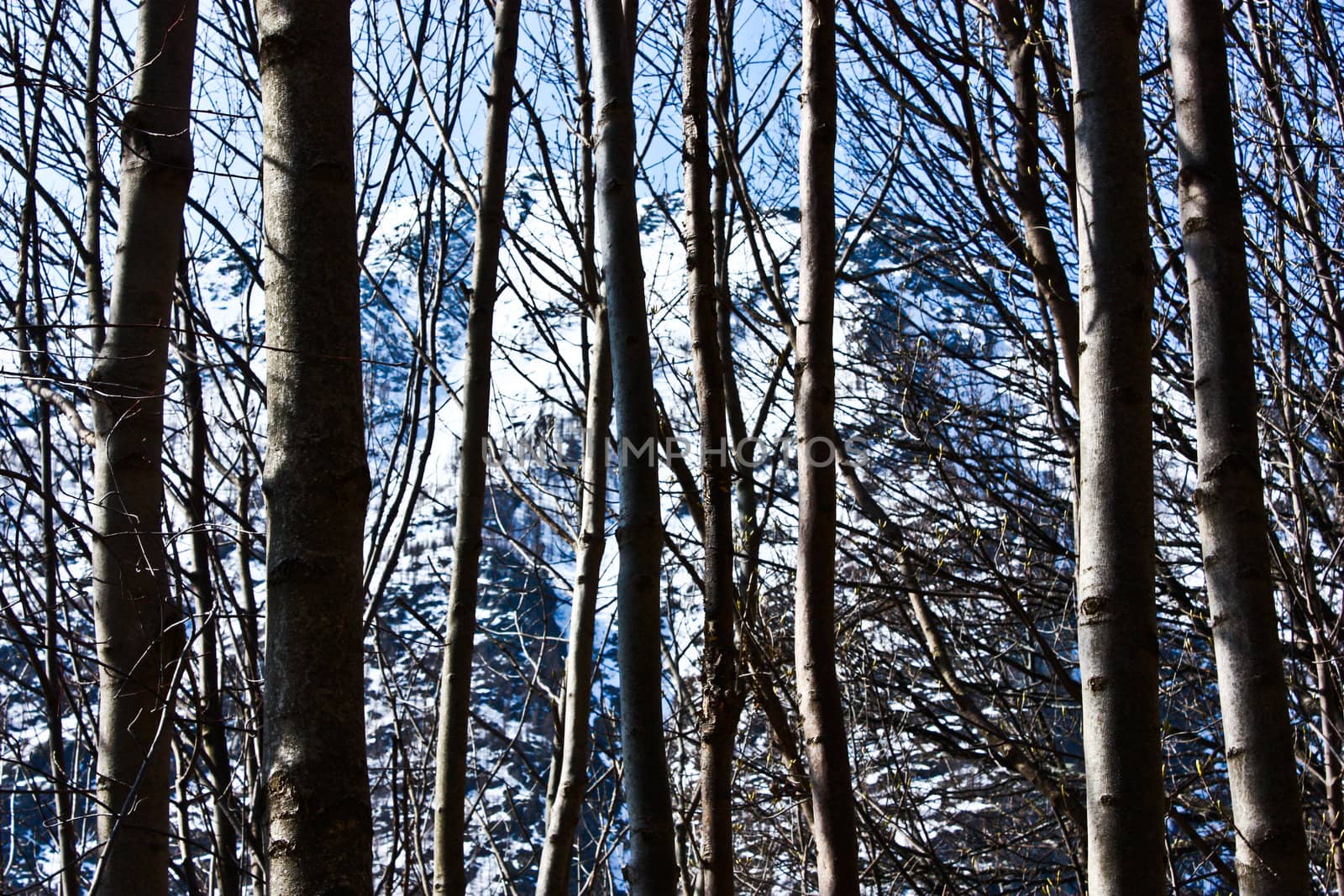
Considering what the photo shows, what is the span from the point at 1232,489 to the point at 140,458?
5.86ft

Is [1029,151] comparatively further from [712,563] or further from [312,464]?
[312,464]

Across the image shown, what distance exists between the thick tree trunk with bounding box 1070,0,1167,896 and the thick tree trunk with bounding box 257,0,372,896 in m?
0.89

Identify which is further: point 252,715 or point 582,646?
point 252,715

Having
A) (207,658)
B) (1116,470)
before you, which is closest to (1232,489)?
(1116,470)

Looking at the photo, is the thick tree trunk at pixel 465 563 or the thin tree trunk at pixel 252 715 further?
the thin tree trunk at pixel 252 715

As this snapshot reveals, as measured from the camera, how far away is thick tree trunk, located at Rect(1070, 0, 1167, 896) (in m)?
1.27

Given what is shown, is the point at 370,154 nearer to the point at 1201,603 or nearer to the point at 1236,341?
the point at 1236,341

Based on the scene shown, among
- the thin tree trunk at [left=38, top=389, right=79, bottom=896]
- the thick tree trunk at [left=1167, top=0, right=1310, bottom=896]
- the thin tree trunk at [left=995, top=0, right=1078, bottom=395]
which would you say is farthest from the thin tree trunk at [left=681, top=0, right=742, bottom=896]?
the thin tree trunk at [left=38, top=389, right=79, bottom=896]

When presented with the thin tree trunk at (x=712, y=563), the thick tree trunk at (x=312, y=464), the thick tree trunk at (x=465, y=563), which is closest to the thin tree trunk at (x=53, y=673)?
the thick tree trunk at (x=465, y=563)

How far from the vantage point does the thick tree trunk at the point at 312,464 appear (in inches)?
39.4

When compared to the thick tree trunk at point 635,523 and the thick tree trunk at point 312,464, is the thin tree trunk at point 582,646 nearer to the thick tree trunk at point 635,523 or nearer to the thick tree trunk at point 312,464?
the thick tree trunk at point 635,523

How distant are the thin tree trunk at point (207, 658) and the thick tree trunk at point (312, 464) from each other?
1.29m

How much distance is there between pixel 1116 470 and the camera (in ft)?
4.43

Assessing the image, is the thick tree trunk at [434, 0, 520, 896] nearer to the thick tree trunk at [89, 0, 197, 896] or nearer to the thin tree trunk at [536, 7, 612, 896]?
the thin tree trunk at [536, 7, 612, 896]
